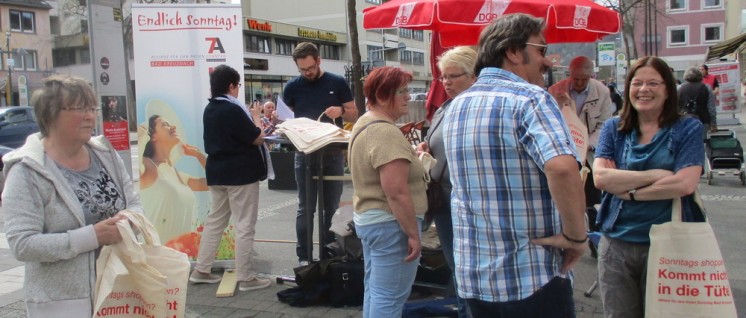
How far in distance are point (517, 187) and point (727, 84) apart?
55.2 ft

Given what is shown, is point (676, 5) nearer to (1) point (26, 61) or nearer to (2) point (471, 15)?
(1) point (26, 61)

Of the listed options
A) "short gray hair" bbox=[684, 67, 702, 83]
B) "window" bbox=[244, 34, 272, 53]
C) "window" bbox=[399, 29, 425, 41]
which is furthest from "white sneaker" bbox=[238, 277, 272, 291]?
"window" bbox=[399, 29, 425, 41]

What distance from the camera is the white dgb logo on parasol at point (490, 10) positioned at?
5477 millimetres

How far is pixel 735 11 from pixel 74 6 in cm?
4843

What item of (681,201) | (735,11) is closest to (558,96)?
(681,201)

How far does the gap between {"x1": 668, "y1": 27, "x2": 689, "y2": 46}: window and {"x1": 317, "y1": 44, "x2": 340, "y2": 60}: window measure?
98.9ft

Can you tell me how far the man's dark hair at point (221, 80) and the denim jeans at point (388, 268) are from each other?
2.21 meters

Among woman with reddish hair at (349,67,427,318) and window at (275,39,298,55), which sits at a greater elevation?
window at (275,39,298,55)

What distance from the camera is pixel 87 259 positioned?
2.49 meters

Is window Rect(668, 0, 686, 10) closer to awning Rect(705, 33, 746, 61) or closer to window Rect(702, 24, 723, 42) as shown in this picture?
window Rect(702, 24, 723, 42)

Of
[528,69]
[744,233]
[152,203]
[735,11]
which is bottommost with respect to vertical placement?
[744,233]

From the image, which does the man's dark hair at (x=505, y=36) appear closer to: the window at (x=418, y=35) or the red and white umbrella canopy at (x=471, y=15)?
the red and white umbrella canopy at (x=471, y=15)

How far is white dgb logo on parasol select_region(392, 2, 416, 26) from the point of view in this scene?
19.0ft

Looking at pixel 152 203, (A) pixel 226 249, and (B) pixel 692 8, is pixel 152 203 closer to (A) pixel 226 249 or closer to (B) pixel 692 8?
(A) pixel 226 249
